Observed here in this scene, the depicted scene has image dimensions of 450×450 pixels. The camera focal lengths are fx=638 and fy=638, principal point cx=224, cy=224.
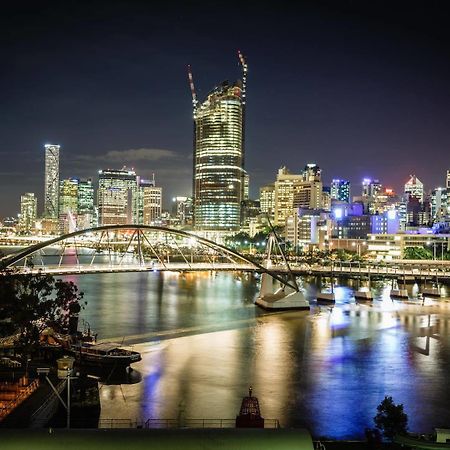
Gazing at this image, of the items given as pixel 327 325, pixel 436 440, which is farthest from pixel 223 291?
pixel 436 440

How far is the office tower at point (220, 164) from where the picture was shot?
151000 millimetres

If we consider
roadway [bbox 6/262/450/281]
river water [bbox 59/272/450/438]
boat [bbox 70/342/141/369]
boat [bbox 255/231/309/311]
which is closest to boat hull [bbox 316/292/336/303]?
river water [bbox 59/272/450/438]

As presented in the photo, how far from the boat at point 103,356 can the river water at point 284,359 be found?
64 cm

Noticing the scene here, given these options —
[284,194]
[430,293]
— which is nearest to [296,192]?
[284,194]

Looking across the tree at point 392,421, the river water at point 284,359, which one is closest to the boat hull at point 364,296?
the river water at point 284,359

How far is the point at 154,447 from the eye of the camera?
382 inches

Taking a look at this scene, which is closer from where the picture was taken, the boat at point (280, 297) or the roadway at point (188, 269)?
the roadway at point (188, 269)

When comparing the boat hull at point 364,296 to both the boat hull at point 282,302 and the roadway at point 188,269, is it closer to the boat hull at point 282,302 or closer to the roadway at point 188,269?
the roadway at point 188,269

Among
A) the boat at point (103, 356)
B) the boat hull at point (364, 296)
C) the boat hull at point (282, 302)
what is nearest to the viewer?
the boat at point (103, 356)

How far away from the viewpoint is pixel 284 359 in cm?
2422

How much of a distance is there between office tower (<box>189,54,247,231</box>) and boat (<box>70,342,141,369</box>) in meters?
128

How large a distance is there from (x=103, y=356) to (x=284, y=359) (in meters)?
6.88

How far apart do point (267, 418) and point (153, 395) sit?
3.82m

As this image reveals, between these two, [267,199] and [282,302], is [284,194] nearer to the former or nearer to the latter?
[267,199]
